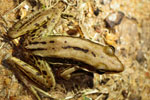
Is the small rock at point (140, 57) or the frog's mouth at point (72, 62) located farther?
the small rock at point (140, 57)

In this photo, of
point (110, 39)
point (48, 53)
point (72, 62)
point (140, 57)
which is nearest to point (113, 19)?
point (110, 39)

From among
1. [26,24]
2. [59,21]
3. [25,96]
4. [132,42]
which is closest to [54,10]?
[59,21]

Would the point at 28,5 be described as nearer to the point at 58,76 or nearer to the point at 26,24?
the point at 26,24

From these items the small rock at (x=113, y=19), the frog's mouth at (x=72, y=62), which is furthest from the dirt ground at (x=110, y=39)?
the frog's mouth at (x=72, y=62)

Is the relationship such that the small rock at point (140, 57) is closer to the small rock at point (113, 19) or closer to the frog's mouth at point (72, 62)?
the small rock at point (113, 19)

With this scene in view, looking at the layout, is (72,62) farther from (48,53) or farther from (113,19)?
(113,19)

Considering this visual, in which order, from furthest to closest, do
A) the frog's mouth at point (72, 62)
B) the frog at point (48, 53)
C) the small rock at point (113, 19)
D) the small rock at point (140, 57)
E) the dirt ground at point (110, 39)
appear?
the small rock at point (140, 57)
the small rock at point (113, 19)
the dirt ground at point (110, 39)
the frog's mouth at point (72, 62)
the frog at point (48, 53)
